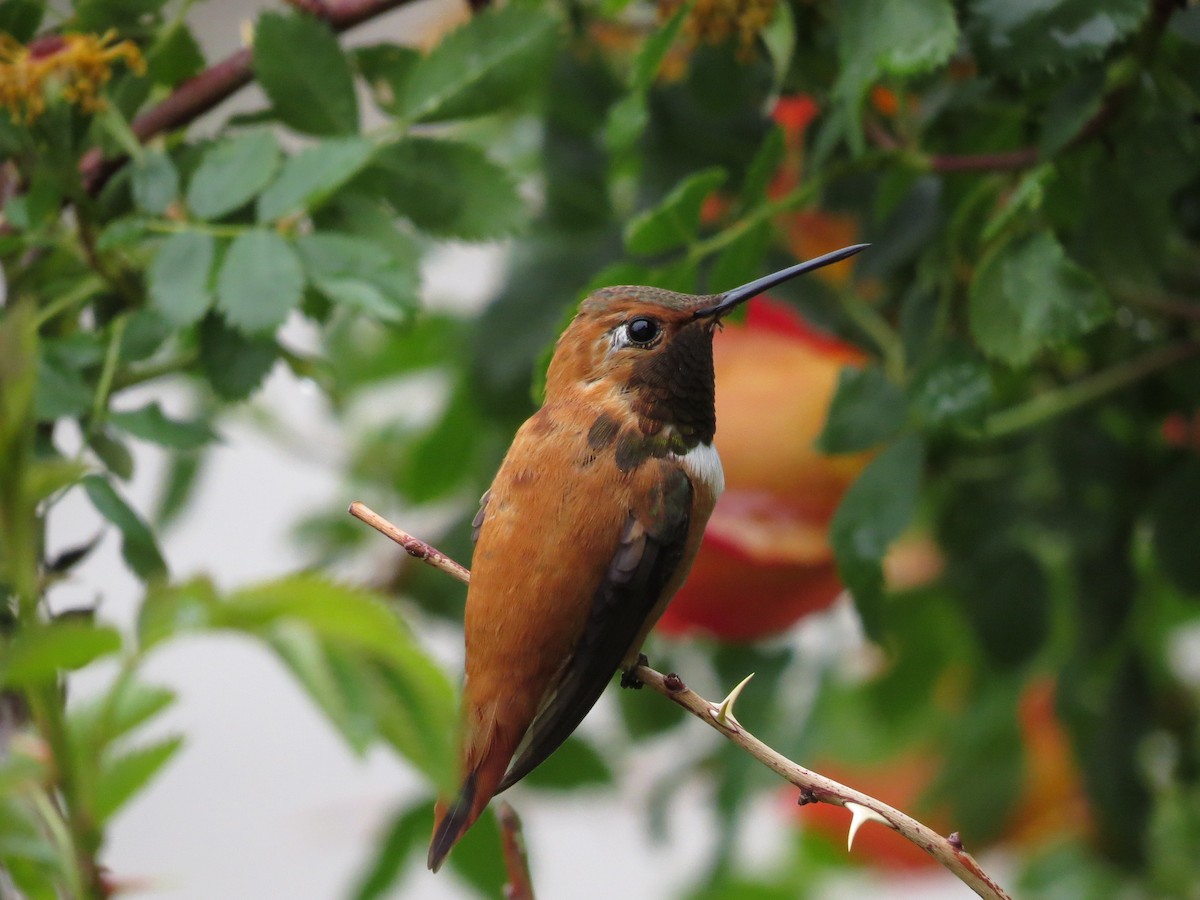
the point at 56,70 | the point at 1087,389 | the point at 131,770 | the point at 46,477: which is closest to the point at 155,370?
the point at 56,70

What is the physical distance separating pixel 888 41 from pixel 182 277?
0.32 m

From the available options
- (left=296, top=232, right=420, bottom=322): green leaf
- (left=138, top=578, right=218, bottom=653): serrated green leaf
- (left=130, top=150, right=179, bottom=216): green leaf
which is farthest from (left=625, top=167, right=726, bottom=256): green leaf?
(left=138, top=578, right=218, bottom=653): serrated green leaf

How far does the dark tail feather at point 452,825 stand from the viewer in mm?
472

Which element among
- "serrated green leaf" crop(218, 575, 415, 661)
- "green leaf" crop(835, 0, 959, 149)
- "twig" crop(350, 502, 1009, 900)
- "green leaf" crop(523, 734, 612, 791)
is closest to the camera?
"serrated green leaf" crop(218, 575, 415, 661)

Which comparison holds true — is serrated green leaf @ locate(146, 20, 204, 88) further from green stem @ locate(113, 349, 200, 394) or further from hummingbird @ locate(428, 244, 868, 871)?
hummingbird @ locate(428, 244, 868, 871)

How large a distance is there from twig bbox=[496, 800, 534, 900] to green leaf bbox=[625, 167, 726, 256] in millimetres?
249

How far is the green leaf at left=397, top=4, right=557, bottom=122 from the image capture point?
646 mm

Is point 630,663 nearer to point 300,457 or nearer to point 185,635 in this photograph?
point 185,635

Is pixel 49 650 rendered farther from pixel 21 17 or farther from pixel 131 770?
pixel 21 17

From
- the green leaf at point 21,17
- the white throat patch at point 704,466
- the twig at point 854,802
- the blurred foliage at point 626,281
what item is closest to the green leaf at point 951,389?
the blurred foliage at point 626,281

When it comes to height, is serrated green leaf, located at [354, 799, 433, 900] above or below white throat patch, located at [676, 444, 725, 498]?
below

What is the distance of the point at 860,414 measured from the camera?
66 centimetres

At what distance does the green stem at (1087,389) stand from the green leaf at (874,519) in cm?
8

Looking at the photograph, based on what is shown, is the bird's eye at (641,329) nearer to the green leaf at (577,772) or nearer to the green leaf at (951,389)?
the green leaf at (951,389)
